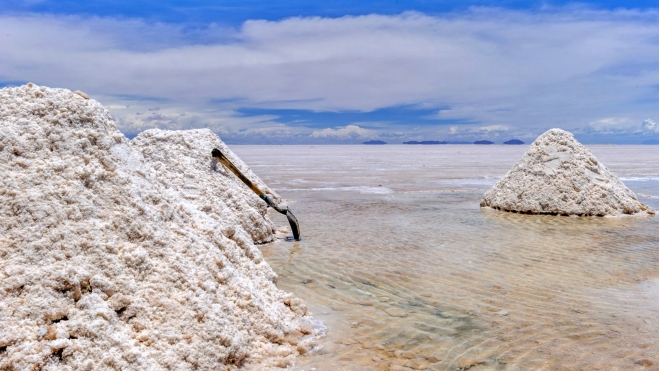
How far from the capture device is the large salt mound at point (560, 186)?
1060 centimetres

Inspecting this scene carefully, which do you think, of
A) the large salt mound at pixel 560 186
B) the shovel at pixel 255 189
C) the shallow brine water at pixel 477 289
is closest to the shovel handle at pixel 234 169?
the shovel at pixel 255 189

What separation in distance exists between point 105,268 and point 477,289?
147 inches

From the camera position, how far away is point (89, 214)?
11.5 feet

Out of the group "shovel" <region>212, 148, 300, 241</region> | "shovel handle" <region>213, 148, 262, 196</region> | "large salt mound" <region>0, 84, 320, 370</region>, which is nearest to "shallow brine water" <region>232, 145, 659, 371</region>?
"shovel" <region>212, 148, 300, 241</region>

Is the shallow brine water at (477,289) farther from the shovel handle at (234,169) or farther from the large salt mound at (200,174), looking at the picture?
the shovel handle at (234,169)

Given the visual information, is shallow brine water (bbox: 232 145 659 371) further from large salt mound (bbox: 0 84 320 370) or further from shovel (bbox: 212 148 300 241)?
large salt mound (bbox: 0 84 320 370)

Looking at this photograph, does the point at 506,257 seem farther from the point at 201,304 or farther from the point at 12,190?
the point at 12,190

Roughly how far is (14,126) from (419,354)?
342 centimetres

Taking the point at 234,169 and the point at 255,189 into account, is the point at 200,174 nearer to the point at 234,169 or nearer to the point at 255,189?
the point at 234,169

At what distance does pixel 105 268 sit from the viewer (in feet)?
10.8

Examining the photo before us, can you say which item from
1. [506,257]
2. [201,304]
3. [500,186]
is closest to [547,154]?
[500,186]

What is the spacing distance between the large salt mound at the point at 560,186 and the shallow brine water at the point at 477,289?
46 cm

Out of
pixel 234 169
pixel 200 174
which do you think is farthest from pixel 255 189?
pixel 200 174

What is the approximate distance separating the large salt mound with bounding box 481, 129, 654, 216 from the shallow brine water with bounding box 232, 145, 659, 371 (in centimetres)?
46
